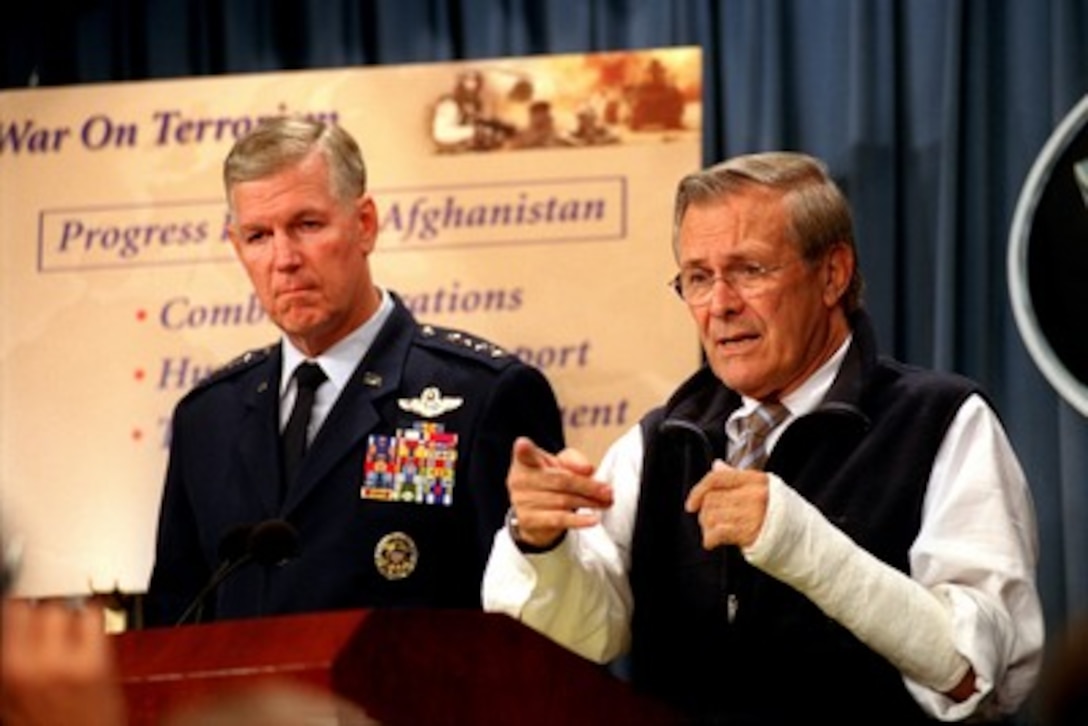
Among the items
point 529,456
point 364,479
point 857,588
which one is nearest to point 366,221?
point 364,479

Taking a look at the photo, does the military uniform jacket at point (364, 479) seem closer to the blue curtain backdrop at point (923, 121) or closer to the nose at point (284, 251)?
the nose at point (284, 251)

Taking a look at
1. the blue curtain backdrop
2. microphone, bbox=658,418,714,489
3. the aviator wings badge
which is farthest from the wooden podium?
the blue curtain backdrop

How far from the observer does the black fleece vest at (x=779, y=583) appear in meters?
3.46

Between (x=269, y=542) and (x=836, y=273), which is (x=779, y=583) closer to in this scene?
(x=836, y=273)

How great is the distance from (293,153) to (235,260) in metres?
0.95

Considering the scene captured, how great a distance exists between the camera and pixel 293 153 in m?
4.39

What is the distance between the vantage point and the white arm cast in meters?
3.24

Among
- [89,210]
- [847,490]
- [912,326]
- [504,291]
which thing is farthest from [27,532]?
[847,490]

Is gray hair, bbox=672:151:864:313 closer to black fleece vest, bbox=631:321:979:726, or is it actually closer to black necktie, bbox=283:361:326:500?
black fleece vest, bbox=631:321:979:726

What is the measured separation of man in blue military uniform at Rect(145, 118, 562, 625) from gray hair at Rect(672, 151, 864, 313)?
62cm

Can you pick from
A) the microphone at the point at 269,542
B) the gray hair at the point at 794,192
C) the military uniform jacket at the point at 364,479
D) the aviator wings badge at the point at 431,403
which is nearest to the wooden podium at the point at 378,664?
the microphone at the point at 269,542

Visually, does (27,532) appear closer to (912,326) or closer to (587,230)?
(587,230)

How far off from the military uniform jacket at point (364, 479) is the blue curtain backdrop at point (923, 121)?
3.39ft

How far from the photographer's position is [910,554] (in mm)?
3494
